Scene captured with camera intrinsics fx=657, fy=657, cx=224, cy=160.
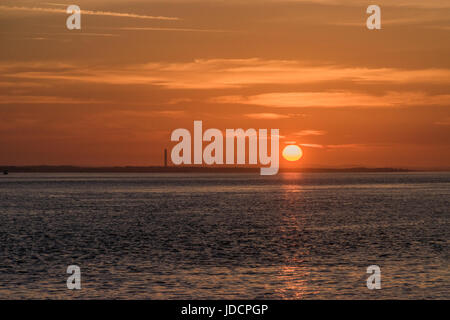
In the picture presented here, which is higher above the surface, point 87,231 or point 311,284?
point 87,231

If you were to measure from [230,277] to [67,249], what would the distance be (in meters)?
18.1

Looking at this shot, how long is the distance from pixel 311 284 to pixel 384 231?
31.5 metres

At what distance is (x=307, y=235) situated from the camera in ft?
190

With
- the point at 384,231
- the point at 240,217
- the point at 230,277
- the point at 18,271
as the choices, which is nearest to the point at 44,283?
the point at 18,271

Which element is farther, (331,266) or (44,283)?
(331,266)

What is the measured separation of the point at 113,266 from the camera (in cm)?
3797

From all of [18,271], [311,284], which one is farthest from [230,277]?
[18,271]
